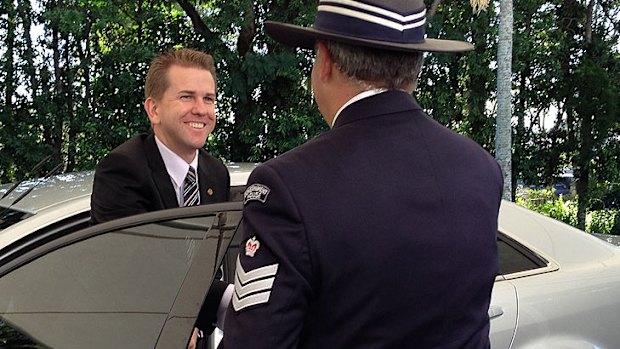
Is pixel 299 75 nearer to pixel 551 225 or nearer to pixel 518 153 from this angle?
pixel 518 153

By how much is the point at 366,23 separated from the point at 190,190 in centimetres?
115

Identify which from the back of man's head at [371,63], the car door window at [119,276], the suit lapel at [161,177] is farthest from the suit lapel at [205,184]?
the back of man's head at [371,63]

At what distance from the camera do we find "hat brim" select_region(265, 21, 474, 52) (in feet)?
3.69

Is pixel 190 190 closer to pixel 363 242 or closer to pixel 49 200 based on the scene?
pixel 49 200

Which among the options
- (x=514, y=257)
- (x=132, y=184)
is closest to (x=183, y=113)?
(x=132, y=184)

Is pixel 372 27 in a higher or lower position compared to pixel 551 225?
higher

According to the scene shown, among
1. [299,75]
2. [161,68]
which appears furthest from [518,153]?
[161,68]

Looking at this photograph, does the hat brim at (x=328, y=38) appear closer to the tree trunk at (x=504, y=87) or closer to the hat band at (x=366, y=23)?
the hat band at (x=366, y=23)

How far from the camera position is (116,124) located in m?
7.32

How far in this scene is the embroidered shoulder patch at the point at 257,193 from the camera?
1083 mm

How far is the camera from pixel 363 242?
106cm

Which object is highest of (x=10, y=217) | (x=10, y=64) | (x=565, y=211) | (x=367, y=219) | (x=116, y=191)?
(x=10, y=64)

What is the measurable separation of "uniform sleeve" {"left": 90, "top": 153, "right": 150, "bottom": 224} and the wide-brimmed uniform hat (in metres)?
0.85

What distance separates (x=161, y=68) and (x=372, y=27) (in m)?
1.23
